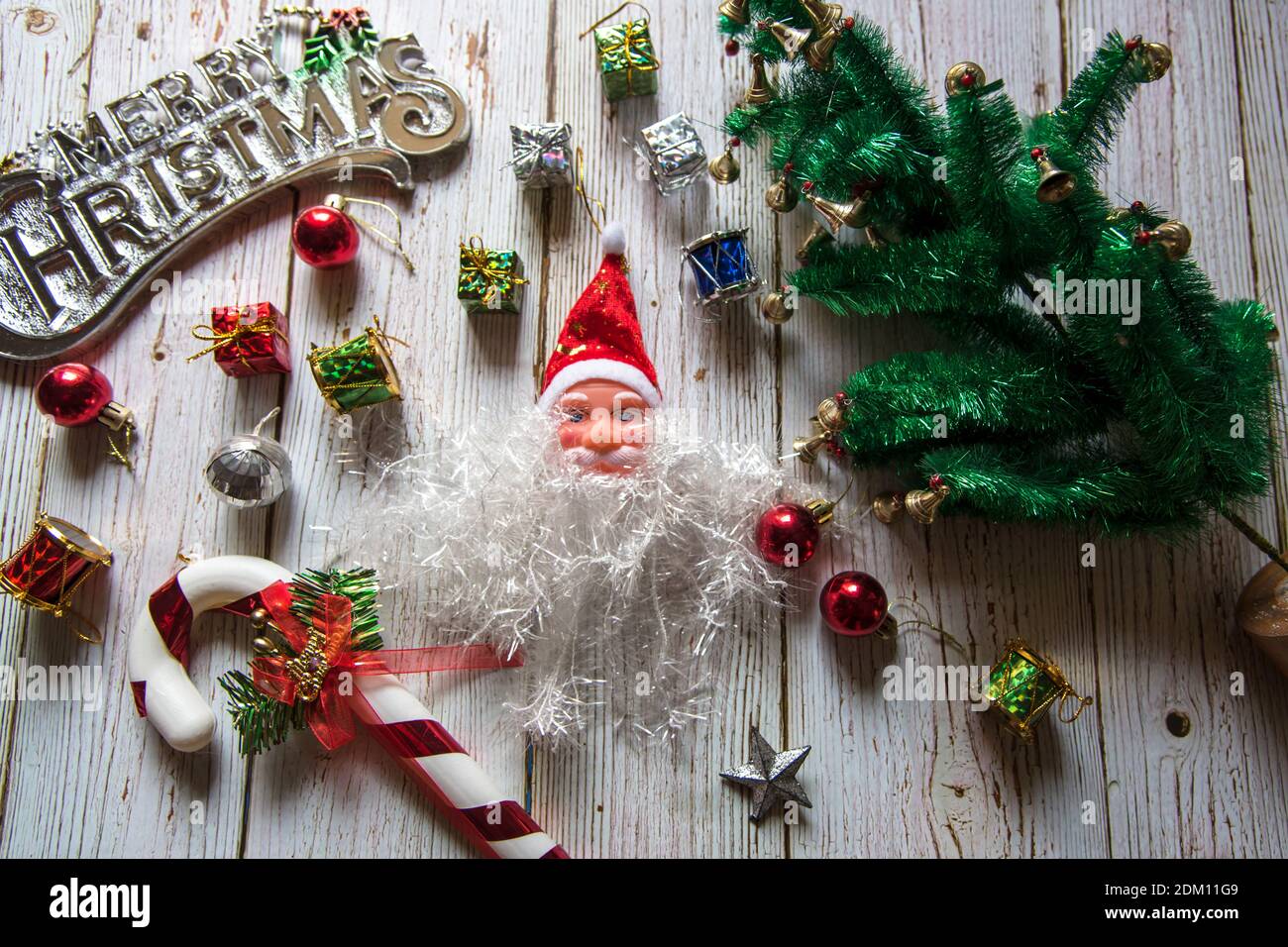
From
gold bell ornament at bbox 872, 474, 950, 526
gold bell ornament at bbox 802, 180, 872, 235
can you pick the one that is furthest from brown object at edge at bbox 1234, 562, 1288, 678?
gold bell ornament at bbox 802, 180, 872, 235

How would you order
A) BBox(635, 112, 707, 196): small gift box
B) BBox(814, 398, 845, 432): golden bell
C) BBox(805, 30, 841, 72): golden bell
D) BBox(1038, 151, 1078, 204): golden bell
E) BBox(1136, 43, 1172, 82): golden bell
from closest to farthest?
1. BBox(1038, 151, 1078, 204): golden bell
2. BBox(1136, 43, 1172, 82): golden bell
3. BBox(805, 30, 841, 72): golden bell
4. BBox(814, 398, 845, 432): golden bell
5. BBox(635, 112, 707, 196): small gift box

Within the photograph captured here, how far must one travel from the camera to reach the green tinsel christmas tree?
47.8 inches

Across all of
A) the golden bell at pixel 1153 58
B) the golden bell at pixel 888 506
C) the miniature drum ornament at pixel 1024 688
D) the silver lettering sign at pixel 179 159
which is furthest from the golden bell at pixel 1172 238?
the silver lettering sign at pixel 179 159

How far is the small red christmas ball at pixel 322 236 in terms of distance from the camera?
1.53 meters

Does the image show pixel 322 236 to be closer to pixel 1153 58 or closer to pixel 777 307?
pixel 777 307

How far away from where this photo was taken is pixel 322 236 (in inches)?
60.3

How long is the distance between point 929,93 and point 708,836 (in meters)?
1.40

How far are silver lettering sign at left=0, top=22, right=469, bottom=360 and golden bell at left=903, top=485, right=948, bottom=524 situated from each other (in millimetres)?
1049

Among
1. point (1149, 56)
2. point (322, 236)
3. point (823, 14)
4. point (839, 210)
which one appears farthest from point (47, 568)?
point (1149, 56)

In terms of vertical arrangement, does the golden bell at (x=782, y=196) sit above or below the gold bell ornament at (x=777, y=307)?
above

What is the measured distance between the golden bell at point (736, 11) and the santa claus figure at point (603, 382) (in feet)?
1.29

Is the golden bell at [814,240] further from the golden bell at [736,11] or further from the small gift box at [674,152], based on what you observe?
the golden bell at [736,11]

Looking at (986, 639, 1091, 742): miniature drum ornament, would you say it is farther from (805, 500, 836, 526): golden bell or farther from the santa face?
the santa face

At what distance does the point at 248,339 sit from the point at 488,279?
425 millimetres
